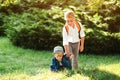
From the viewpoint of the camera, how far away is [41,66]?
36.0ft

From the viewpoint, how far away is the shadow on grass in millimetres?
7953

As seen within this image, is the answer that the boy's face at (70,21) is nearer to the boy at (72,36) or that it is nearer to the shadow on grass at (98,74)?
the boy at (72,36)

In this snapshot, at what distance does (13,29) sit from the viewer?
1436cm

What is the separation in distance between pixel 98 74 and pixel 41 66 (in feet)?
10.3

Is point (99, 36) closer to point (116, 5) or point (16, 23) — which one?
point (116, 5)

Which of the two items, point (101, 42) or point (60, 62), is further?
point (101, 42)

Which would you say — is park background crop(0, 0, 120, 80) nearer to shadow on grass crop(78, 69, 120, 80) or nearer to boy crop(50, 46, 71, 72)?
boy crop(50, 46, 71, 72)

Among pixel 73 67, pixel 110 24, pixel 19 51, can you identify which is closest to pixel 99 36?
pixel 110 24

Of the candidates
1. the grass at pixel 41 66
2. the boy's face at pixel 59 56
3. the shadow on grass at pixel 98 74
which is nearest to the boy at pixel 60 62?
the boy's face at pixel 59 56

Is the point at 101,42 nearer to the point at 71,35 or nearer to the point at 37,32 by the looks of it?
the point at 37,32

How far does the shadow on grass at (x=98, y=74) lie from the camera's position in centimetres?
795

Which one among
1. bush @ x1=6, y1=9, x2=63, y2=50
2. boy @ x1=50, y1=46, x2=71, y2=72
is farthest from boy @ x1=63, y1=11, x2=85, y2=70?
bush @ x1=6, y1=9, x2=63, y2=50

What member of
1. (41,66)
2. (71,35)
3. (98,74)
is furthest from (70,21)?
(41,66)

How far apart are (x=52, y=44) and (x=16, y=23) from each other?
2271mm
